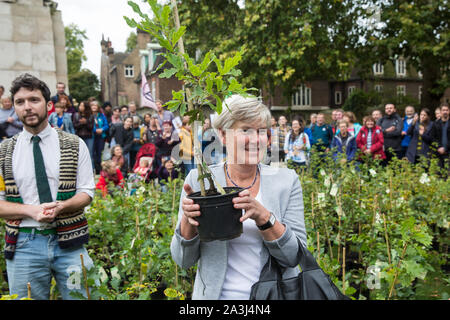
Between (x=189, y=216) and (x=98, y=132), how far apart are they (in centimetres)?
834

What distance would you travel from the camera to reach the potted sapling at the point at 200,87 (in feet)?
4.44

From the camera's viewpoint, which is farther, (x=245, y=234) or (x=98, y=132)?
(x=98, y=132)

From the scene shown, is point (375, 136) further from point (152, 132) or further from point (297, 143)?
point (152, 132)

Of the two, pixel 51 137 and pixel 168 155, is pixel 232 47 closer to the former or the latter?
pixel 168 155

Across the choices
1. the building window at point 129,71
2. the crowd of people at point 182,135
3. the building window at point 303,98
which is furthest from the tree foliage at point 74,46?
the crowd of people at point 182,135

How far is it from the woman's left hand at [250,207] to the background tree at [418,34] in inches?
494

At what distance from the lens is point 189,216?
1.56 m

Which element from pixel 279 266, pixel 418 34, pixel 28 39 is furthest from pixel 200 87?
pixel 418 34

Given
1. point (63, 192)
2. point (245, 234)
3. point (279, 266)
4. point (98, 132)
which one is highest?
point (98, 132)

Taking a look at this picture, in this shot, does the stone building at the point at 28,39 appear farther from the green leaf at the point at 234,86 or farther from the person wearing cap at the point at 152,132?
the green leaf at the point at 234,86

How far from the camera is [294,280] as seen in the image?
159 cm

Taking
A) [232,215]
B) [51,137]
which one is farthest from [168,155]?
[232,215]

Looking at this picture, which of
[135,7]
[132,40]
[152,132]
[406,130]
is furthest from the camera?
[132,40]
